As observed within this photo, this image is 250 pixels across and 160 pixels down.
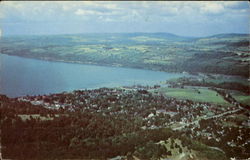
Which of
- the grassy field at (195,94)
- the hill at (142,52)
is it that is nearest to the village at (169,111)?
the grassy field at (195,94)

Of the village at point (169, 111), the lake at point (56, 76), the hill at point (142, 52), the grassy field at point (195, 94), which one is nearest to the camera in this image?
the village at point (169, 111)

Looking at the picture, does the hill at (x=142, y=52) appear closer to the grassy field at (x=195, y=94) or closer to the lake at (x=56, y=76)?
the lake at (x=56, y=76)

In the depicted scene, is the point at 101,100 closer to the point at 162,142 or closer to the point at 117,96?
the point at 117,96

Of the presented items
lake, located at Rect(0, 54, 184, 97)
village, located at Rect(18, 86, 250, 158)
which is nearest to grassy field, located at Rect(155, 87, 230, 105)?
village, located at Rect(18, 86, 250, 158)

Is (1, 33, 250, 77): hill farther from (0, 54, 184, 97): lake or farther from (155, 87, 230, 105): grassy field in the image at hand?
(155, 87, 230, 105): grassy field

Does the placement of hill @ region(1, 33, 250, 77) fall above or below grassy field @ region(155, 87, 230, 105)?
above

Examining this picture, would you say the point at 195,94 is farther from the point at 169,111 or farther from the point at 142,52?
the point at 142,52
